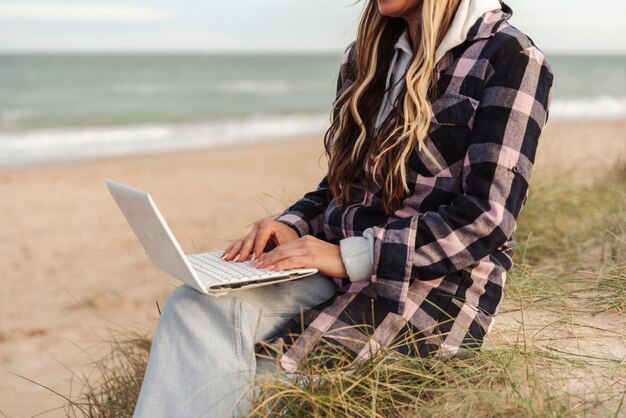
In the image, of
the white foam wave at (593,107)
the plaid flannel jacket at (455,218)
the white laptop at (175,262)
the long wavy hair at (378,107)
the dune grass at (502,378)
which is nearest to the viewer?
the white laptop at (175,262)

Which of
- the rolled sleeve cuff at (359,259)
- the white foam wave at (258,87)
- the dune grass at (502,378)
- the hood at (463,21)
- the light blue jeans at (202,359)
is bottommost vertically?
the white foam wave at (258,87)

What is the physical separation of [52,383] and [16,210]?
4.53 meters

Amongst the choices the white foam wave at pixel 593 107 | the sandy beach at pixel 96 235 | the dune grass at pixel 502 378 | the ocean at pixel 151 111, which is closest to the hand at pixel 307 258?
the dune grass at pixel 502 378

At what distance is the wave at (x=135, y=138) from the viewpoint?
530 inches

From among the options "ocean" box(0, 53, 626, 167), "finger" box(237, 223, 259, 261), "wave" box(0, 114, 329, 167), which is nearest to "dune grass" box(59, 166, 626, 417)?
"finger" box(237, 223, 259, 261)

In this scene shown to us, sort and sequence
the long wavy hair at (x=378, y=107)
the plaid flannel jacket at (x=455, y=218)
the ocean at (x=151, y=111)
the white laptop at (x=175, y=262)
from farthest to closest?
the ocean at (x=151, y=111) < the long wavy hair at (x=378, y=107) < the plaid flannel jacket at (x=455, y=218) < the white laptop at (x=175, y=262)

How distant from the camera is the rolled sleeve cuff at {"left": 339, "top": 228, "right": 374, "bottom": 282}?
2.05 meters

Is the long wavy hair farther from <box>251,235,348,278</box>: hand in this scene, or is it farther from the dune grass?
the dune grass

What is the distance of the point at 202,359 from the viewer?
1.88 m

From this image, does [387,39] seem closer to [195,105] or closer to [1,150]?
[1,150]

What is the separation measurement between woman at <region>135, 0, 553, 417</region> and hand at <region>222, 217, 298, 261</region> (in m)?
0.01

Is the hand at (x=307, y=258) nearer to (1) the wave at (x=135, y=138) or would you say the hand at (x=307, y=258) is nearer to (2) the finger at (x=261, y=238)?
(2) the finger at (x=261, y=238)

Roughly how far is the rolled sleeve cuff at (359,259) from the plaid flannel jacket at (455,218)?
29 mm

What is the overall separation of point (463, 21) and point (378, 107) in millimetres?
413
